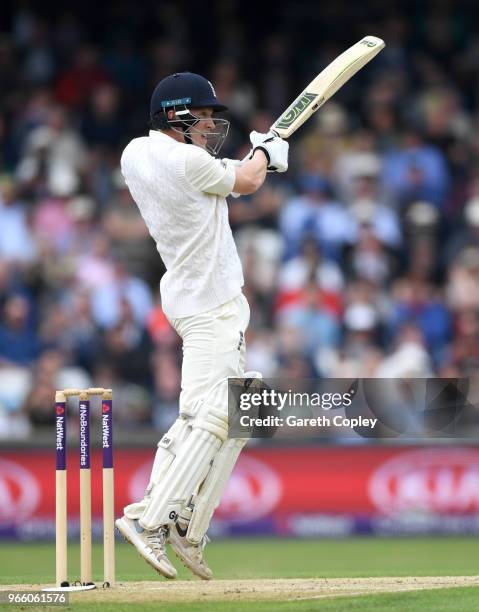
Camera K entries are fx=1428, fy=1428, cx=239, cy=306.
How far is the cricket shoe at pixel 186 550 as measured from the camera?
6121mm

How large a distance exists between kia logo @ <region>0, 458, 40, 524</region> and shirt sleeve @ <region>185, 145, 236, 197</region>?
231 inches

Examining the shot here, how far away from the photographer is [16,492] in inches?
450

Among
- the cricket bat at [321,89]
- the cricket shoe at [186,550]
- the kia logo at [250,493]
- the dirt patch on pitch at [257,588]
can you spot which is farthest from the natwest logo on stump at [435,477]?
the cricket shoe at [186,550]

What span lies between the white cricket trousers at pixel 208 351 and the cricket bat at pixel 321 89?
2.97 feet

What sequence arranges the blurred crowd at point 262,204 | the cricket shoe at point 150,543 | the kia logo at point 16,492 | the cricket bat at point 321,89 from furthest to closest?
the blurred crowd at point 262,204 < the kia logo at point 16,492 < the cricket bat at point 321,89 < the cricket shoe at point 150,543

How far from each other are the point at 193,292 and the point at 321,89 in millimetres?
1206

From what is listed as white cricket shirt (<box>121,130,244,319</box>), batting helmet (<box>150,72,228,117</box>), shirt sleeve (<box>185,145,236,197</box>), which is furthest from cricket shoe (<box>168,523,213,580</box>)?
batting helmet (<box>150,72,228,117</box>)

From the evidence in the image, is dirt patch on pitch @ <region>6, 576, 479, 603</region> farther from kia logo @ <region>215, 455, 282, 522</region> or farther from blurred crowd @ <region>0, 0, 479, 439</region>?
blurred crowd @ <region>0, 0, 479, 439</region>

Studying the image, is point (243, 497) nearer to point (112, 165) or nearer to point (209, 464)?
point (112, 165)

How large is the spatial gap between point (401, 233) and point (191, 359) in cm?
730

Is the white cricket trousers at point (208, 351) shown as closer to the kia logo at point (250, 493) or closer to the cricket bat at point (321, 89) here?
the cricket bat at point (321, 89)

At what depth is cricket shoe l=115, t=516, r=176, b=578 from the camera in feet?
19.7

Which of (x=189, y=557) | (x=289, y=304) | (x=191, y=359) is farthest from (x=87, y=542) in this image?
(x=289, y=304)

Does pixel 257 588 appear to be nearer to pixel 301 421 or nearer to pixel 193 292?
pixel 301 421
